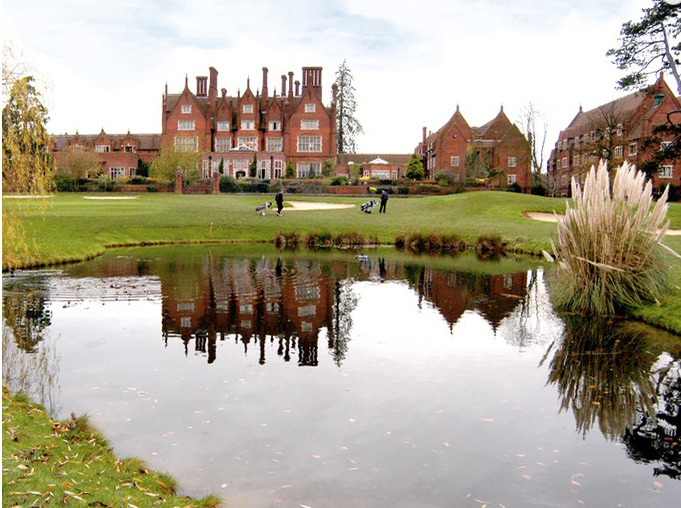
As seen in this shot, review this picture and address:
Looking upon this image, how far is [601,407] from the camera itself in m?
9.30

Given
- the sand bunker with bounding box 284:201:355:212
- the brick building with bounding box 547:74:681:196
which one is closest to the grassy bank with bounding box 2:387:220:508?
the sand bunker with bounding box 284:201:355:212

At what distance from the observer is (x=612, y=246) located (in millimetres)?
14617

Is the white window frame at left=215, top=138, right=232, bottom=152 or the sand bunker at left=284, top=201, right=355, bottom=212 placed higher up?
the white window frame at left=215, top=138, right=232, bottom=152

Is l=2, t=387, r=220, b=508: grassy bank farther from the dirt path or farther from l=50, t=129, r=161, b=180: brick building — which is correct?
l=50, t=129, r=161, b=180: brick building

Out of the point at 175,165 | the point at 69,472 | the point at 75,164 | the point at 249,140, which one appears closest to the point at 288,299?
the point at 69,472

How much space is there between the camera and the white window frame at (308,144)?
271ft

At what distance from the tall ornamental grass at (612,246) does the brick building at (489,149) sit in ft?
218

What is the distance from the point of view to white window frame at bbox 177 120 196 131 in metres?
82.9

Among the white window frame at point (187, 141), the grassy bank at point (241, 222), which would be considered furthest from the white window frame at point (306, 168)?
the grassy bank at point (241, 222)

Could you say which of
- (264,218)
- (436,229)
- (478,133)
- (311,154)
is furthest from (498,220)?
(478,133)

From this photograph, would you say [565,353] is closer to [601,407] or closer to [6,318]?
[601,407]

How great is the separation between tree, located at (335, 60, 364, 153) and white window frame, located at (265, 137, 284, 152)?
19.5m

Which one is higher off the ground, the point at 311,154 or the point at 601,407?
the point at 311,154

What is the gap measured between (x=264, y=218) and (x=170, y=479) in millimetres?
32642
